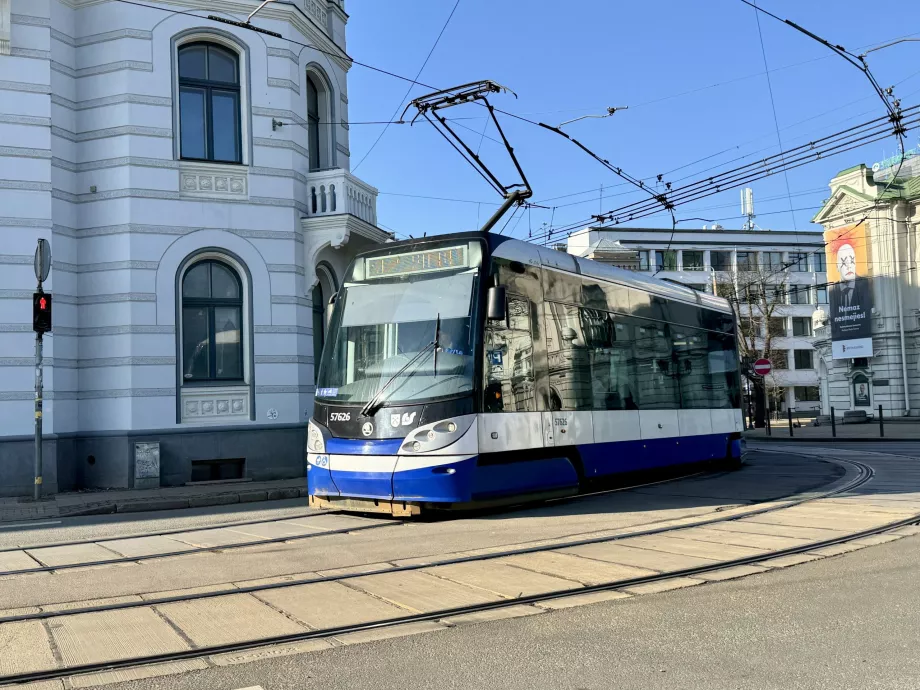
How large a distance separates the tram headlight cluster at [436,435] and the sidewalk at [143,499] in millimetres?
5308

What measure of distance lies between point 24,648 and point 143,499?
9.05 meters

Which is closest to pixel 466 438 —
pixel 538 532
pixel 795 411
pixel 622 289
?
pixel 538 532

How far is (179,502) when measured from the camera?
13.8 metres

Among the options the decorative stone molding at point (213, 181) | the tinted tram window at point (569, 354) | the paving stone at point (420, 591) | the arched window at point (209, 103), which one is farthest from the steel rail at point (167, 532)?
the arched window at point (209, 103)

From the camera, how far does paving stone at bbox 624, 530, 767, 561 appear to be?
26.3 ft

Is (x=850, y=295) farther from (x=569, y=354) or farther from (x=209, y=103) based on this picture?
(x=569, y=354)

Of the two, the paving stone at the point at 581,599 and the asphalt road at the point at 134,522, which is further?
the asphalt road at the point at 134,522

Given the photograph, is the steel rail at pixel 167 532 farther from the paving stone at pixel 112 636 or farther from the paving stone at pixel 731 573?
the paving stone at pixel 731 573

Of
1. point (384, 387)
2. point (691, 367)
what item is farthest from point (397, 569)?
point (691, 367)

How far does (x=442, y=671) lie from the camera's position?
472cm

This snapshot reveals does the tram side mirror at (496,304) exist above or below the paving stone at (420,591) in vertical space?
above

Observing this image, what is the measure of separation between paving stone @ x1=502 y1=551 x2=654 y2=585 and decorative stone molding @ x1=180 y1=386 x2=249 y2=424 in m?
10.1

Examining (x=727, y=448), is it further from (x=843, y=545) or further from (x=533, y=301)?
(x=843, y=545)

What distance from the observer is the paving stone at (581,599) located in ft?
20.4
